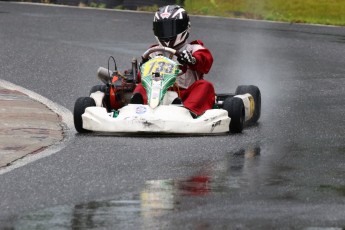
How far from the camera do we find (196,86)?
1391cm

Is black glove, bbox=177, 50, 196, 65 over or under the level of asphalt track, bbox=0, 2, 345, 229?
over

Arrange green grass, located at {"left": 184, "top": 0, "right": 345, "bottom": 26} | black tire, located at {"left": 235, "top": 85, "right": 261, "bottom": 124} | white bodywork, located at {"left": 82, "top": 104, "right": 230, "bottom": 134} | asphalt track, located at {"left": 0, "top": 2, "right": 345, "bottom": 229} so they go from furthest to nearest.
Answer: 1. green grass, located at {"left": 184, "top": 0, "right": 345, "bottom": 26}
2. black tire, located at {"left": 235, "top": 85, "right": 261, "bottom": 124}
3. white bodywork, located at {"left": 82, "top": 104, "right": 230, "bottom": 134}
4. asphalt track, located at {"left": 0, "top": 2, "right": 345, "bottom": 229}

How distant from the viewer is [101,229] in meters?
8.23

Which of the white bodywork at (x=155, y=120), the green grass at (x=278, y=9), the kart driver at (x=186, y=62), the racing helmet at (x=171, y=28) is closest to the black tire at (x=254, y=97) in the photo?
the kart driver at (x=186, y=62)

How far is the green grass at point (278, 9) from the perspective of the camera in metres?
31.7

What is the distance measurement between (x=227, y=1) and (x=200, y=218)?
26.0 m

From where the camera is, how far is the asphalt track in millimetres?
8727

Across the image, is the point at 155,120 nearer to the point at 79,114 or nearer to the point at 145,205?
the point at 79,114

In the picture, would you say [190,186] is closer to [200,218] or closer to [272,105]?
[200,218]

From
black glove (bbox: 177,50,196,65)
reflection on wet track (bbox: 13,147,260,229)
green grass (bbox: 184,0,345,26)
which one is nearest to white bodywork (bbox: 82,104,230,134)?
black glove (bbox: 177,50,196,65)

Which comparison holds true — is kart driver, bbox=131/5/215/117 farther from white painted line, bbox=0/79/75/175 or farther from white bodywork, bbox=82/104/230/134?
white painted line, bbox=0/79/75/175

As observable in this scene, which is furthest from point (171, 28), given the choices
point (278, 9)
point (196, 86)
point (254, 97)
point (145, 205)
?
point (278, 9)

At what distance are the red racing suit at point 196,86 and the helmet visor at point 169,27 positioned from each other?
0.70ft

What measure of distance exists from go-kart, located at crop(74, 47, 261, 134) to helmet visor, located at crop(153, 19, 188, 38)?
0.20m
